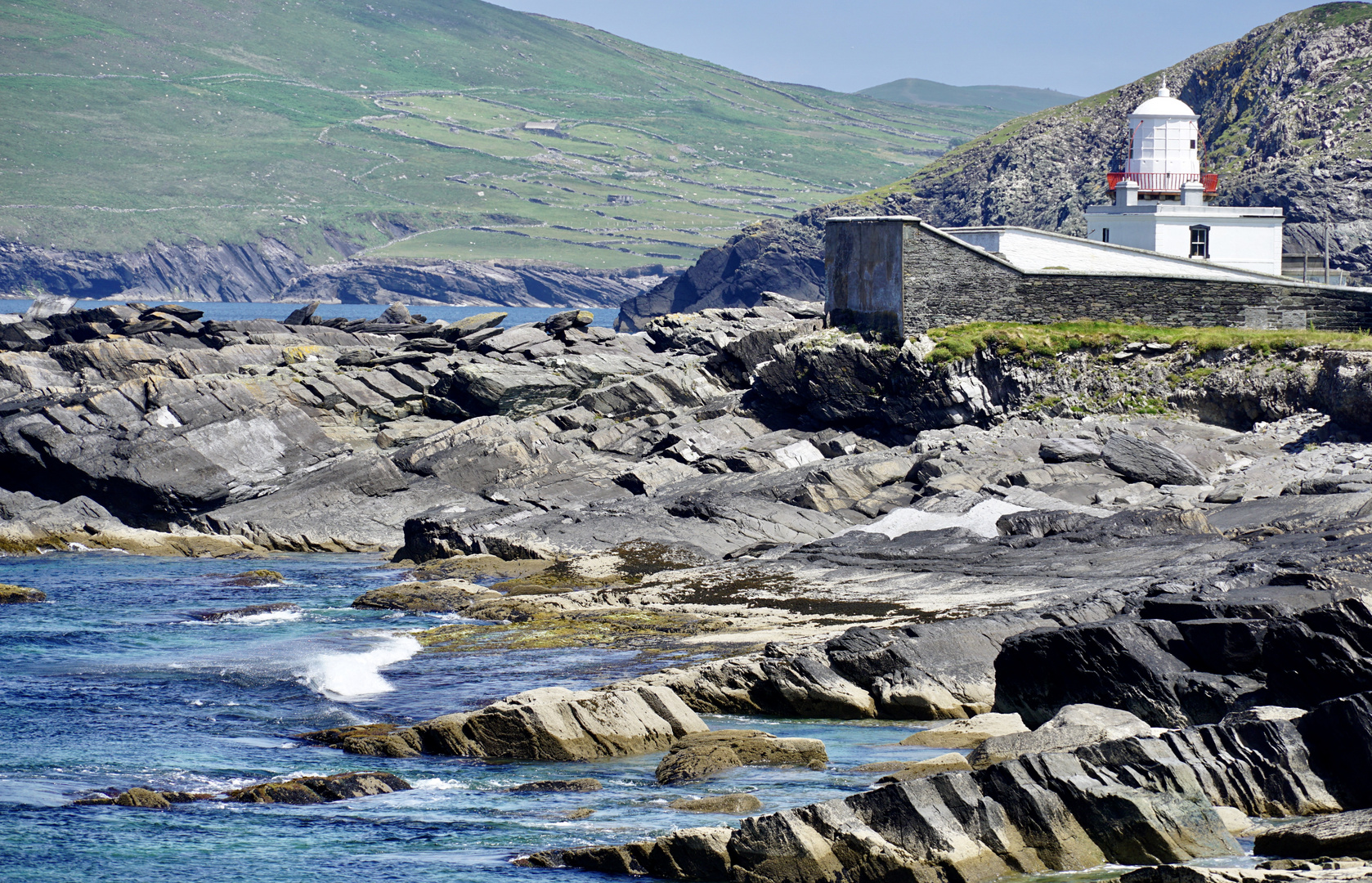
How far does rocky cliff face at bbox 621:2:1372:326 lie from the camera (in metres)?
103

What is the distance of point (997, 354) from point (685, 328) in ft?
90.9

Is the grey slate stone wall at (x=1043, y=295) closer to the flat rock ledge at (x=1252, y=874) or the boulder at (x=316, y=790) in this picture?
the boulder at (x=316, y=790)

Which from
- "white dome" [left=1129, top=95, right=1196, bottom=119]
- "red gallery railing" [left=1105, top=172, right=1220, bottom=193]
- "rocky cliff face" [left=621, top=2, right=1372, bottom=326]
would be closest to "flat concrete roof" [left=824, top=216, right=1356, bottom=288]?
"red gallery railing" [left=1105, top=172, right=1220, bottom=193]

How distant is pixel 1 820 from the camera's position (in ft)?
56.1

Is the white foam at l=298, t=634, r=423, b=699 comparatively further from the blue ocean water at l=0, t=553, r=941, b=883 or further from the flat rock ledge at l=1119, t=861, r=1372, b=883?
the flat rock ledge at l=1119, t=861, r=1372, b=883

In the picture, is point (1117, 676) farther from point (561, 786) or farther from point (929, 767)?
point (561, 786)

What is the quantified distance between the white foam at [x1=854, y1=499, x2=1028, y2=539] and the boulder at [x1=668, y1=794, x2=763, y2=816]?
15291 mm

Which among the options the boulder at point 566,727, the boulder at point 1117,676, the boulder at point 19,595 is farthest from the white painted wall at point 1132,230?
the boulder at point 566,727

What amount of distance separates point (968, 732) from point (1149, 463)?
18008mm

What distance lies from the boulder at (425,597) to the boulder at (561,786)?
475 inches

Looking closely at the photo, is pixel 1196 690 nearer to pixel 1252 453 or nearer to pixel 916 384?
pixel 1252 453

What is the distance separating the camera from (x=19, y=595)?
108 feet

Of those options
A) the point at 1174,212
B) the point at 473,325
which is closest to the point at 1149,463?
the point at 1174,212

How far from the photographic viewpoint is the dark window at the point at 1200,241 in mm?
52656
